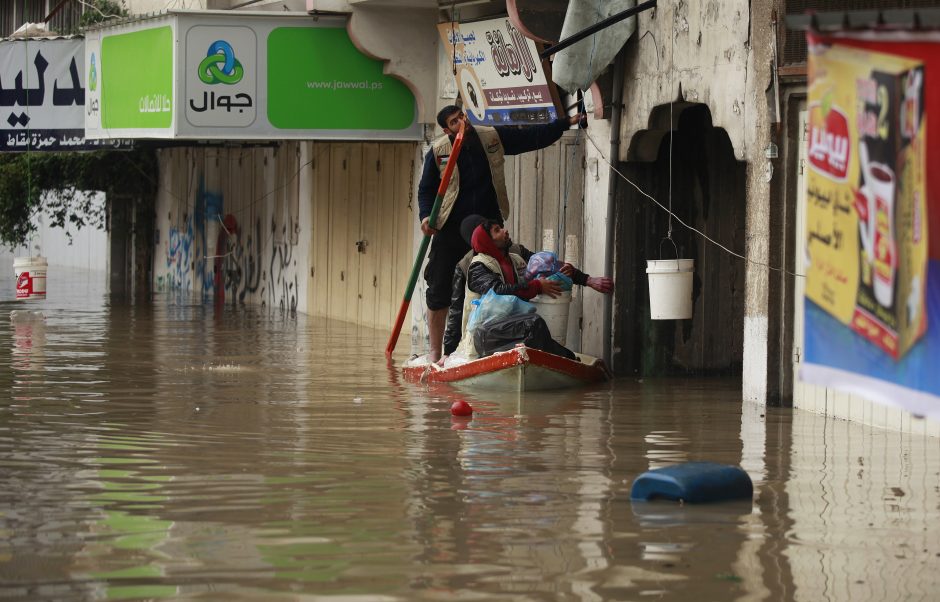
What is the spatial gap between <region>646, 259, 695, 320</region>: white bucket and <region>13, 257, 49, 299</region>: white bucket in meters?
12.7

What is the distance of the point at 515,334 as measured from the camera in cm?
1385

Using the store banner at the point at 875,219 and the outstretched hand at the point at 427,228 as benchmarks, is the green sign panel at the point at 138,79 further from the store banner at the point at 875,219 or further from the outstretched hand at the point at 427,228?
the store banner at the point at 875,219

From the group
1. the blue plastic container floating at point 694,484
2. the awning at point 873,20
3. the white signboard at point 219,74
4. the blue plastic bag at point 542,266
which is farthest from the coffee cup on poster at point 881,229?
the white signboard at point 219,74

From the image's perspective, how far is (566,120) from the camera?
50.3 feet

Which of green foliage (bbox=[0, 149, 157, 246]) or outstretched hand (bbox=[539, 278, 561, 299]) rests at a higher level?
green foliage (bbox=[0, 149, 157, 246])

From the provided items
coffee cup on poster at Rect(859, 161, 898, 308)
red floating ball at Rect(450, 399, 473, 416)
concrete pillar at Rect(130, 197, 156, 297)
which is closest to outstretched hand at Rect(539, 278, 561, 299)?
red floating ball at Rect(450, 399, 473, 416)

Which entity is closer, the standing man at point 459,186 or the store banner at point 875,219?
the store banner at point 875,219

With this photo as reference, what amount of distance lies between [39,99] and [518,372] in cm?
1257

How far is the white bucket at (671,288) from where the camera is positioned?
1385cm

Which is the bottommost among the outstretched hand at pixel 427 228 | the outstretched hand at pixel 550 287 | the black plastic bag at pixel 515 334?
the black plastic bag at pixel 515 334

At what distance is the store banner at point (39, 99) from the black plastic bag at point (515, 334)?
1125 centimetres

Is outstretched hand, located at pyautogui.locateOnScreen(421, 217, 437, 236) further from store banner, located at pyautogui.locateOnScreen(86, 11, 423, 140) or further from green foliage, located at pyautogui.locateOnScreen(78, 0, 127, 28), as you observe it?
green foliage, located at pyautogui.locateOnScreen(78, 0, 127, 28)

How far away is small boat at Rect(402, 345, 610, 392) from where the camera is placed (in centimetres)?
1342

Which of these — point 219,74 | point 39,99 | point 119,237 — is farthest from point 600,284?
point 119,237
